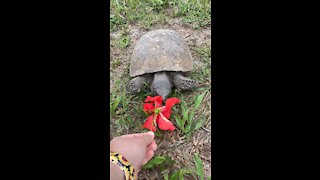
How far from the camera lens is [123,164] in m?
1.32

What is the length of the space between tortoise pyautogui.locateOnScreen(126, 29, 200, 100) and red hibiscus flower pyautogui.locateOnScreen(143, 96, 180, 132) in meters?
0.08

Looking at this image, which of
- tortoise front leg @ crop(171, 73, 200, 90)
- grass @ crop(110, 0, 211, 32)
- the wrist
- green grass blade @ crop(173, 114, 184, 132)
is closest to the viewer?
the wrist

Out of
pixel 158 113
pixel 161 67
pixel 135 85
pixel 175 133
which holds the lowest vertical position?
pixel 175 133

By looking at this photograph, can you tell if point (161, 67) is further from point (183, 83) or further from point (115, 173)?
point (115, 173)

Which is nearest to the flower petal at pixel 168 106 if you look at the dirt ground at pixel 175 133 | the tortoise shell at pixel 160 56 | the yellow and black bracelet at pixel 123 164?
the dirt ground at pixel 175 133

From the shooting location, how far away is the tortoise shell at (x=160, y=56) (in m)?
2.02

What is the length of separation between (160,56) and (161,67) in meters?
0.07

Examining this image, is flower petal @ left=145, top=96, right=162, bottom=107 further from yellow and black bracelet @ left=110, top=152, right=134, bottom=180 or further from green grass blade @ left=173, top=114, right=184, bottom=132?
yellow and black bracelet @ left=110, top=152, right=134, bottom=180

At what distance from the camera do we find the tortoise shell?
2.02 m

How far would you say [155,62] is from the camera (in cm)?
202

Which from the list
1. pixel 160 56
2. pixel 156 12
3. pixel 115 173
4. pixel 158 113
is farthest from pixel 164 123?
pixel 156 12

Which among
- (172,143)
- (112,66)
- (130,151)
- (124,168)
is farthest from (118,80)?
(124,168)

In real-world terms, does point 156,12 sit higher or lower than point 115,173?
higher

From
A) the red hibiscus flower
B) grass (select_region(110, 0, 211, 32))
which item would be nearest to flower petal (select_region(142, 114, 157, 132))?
the red hibiscus flower
